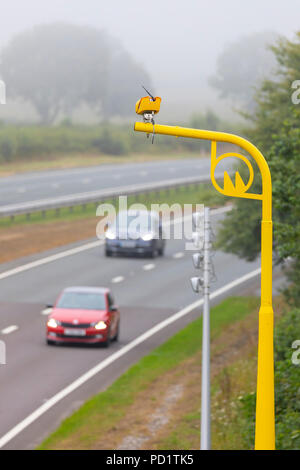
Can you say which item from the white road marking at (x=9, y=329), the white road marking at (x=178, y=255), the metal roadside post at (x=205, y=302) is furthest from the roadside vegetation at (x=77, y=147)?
the metal roadside post at (x=205, y=302)

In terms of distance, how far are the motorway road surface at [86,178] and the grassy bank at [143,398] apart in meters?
Result: 26.0

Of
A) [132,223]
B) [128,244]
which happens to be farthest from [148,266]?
[132,223]

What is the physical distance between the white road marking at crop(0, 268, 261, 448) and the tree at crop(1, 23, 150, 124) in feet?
314

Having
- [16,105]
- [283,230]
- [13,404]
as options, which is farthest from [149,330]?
[16,105]

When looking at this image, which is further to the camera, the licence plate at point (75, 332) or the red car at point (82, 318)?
the licence plate at point (75, 332)

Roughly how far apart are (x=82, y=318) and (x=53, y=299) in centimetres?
734

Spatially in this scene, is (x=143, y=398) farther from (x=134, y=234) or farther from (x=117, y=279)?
(x=134, y=234)

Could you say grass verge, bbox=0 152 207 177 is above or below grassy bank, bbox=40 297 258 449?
below

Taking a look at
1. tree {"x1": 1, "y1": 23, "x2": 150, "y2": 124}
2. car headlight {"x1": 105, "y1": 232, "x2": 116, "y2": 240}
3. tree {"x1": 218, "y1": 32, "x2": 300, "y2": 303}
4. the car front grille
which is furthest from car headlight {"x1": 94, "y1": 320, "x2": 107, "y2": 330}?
tree {"x1": 1, "y1": 23, "x2": 150, "y2": 124}

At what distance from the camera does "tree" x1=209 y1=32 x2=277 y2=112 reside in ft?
505

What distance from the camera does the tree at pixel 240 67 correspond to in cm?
15388

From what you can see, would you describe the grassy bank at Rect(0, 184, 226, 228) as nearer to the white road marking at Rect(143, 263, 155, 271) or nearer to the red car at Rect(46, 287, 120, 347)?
the white road marking at Rect(143, 263, 155, 271)

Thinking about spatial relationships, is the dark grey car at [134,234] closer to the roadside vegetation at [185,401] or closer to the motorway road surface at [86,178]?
the roadside vegetation at [185,401]

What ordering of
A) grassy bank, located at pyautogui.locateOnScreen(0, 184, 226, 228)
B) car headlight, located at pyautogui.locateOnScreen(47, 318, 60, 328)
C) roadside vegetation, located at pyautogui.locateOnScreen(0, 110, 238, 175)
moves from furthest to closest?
roadside vegetation, located at pyautogui.locateOnScreen(0, 110, 238, 175), grassy bank, located at pyautogui.locateOnScreen(0, 184, 226, 228), car headlight, located at pyautogui.locateOnScreen(47, 318, 60, 328)
